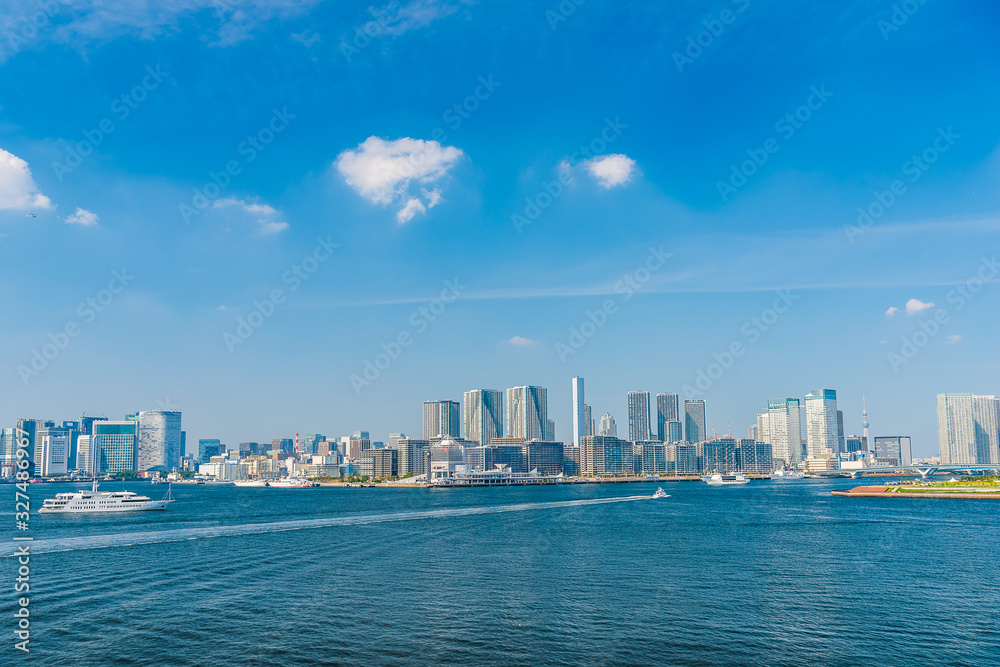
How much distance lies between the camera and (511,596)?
3578 cm

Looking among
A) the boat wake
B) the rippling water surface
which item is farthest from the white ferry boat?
the boat wake

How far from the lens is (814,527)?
224 ft

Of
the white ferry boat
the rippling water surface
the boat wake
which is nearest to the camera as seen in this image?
the rippling water surface

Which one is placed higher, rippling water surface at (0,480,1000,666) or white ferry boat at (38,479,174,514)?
rippling water surface at (0,480,1000,666)

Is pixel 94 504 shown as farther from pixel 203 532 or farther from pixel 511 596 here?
pixel 511 596

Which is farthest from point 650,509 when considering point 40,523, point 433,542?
point 40,523

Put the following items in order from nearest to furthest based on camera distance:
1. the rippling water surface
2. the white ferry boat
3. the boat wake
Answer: the rippling water surface
the boat wake
the white ferry boat

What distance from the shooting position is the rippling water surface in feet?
87.6

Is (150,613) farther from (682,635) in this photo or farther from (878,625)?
(878,625)

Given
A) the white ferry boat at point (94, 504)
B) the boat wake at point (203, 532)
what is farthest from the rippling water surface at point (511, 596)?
the white ferry boat at point (94, 504)

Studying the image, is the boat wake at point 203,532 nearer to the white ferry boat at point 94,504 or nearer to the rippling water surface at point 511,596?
the rippling water surface at point 511,596

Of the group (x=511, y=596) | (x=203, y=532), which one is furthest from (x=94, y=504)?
(x=511, y=596)

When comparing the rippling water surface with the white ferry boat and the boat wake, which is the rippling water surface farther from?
the white ferry boat

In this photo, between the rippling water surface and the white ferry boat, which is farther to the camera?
the white ferry boat
